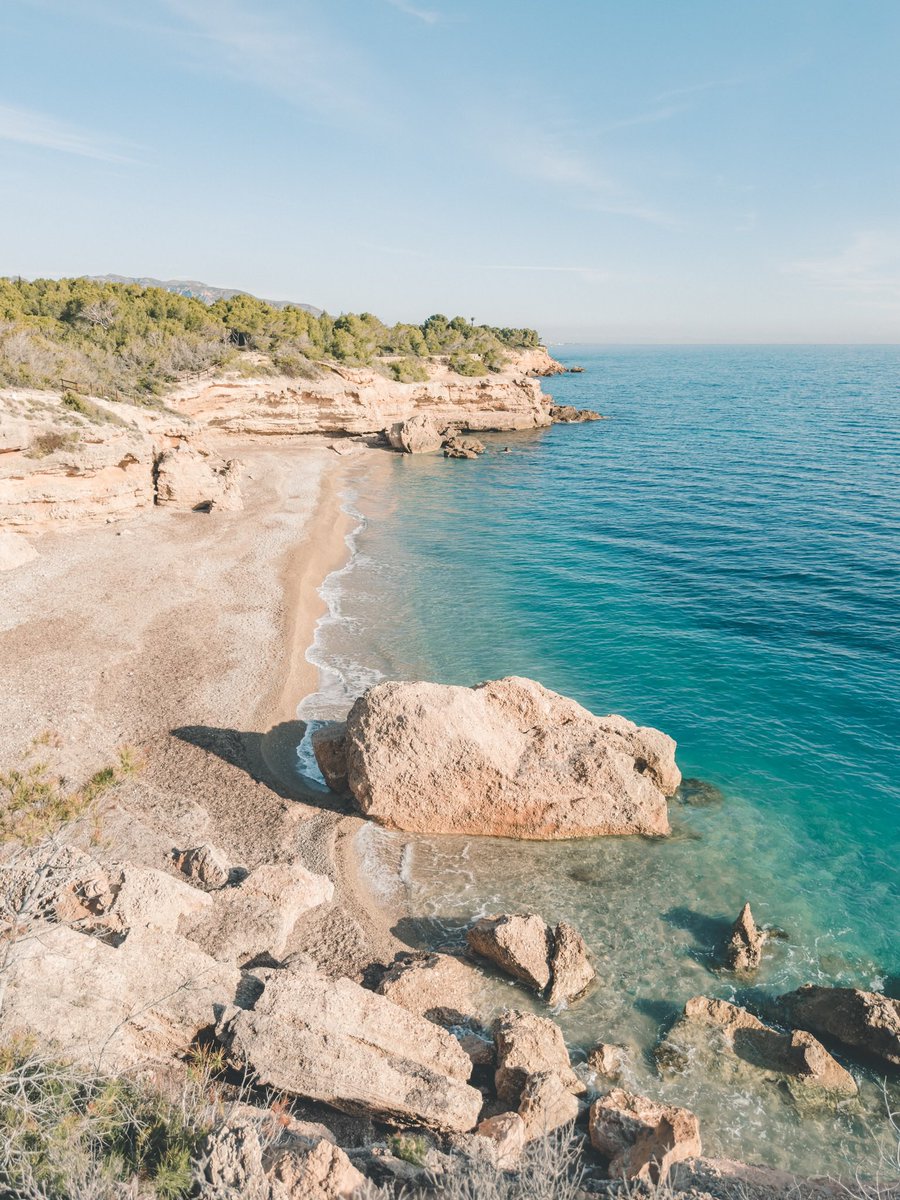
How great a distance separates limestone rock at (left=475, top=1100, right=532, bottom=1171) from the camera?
8.35m

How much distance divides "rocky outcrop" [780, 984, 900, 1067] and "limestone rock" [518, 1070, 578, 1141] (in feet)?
17.1

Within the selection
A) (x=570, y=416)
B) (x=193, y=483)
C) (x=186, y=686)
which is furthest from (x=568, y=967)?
(x=570, y=416)

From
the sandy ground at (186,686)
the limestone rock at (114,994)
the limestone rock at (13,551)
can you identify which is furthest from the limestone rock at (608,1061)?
the limestone rock at (13,551)

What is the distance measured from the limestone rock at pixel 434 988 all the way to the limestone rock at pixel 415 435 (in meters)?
50.8

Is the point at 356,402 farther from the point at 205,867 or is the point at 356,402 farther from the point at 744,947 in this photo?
the point at 744,947

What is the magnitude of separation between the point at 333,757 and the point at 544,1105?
9392mm

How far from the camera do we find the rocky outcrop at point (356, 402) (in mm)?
49938

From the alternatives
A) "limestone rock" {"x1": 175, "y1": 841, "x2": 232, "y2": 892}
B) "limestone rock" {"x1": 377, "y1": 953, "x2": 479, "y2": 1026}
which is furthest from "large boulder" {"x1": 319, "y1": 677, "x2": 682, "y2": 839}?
"limestone rock" {"x1": 377, "y1": 953, "x2": 479, "y2": 1026}

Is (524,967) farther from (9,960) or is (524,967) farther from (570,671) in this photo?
(570,671)

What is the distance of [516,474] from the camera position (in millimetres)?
53781

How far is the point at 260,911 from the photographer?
12570 mm

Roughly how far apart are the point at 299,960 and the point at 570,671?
47.4 ft

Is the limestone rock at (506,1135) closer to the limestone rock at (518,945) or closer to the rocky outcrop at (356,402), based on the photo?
the limestone rock at (518,945)

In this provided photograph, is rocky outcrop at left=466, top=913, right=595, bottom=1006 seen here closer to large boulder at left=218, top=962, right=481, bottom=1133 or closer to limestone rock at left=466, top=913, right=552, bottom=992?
limestone rock at left=466, top=913, right=552, bottom=992
